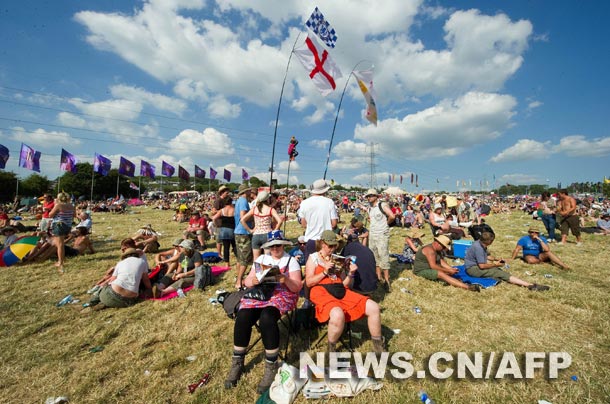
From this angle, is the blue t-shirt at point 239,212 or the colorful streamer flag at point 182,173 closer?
the blue t-shirt at point 239,212

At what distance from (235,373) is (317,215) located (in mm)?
2531

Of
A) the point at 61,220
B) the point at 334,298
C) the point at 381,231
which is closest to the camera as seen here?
the point at 334,298

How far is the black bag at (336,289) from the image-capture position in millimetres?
3223

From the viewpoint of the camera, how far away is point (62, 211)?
6.90m

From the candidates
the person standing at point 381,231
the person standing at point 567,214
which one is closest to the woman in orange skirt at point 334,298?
the person standing at point 381,231

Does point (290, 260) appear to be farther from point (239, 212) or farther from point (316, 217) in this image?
point (239, 212)

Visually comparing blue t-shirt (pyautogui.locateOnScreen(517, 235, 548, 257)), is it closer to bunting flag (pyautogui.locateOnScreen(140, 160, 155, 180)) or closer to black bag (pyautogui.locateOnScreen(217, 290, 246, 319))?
black bag (pyautogui.locateOnScreen(217, 290, 246, 319))

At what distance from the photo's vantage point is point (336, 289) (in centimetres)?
325

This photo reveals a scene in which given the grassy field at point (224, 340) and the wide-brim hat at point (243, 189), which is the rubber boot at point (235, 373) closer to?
the grassy field at point (224, 340)

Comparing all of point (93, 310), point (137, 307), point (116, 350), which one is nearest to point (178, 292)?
point (137, 307)

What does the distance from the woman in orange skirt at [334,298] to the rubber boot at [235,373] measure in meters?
0.99

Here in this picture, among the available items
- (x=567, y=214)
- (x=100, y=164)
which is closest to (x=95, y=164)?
(x=100, y=164)

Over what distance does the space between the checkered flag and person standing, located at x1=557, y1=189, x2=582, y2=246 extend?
9.57 meters

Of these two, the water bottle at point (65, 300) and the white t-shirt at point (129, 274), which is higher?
the white t-shirt at point (129, 274)
